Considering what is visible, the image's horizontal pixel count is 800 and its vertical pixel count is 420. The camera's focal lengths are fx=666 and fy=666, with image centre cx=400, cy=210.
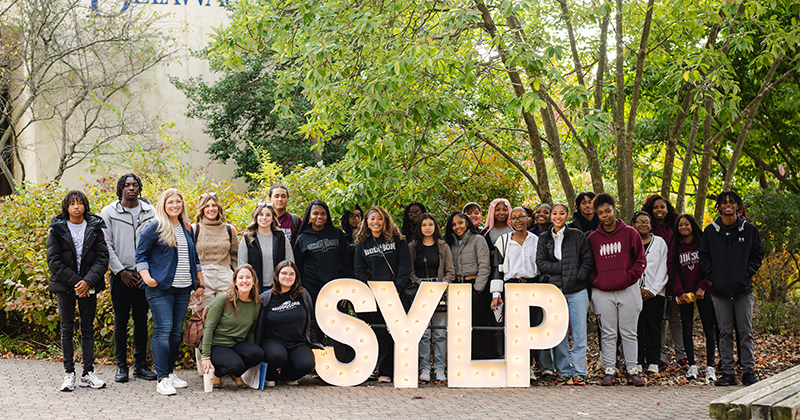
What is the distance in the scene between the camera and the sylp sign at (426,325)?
6.89 m

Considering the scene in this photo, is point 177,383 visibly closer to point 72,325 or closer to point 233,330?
point 233,330

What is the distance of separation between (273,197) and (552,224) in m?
3.23

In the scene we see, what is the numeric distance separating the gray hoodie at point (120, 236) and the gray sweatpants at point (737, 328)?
6098 mm

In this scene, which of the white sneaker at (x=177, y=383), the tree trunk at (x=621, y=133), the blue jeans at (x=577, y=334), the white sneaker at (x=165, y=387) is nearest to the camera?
the white sneaker at (x=165, y=387)

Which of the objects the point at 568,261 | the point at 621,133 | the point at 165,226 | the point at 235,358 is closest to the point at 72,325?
the point at 165,226

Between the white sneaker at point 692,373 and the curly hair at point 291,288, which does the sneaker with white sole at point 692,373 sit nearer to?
the white sneaker at point 692,373

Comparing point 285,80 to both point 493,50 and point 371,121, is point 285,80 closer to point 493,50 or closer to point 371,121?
point 371,121

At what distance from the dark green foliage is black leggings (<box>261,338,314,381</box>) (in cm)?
1371

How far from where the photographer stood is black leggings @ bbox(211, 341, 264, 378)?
643 cm

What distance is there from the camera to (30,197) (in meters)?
9.05

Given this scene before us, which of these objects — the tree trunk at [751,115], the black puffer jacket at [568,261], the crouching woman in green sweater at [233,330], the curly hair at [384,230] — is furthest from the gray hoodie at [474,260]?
the tree trunk at [751,115]

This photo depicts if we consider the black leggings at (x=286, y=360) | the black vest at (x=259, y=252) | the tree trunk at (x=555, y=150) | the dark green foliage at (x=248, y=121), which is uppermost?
the dark green foliage at (x=248, y=121)

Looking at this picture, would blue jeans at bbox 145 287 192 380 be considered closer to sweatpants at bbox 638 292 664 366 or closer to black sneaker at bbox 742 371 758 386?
sweatpants at bbox 638 292 664 366

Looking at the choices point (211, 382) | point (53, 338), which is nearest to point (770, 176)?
point (211, 382)
